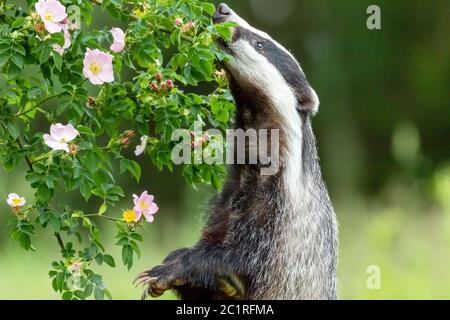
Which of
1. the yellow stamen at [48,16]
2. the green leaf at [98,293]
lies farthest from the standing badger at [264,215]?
the yellow stamen at [48,16]

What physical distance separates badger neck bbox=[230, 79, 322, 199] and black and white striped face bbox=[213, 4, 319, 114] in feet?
0.07

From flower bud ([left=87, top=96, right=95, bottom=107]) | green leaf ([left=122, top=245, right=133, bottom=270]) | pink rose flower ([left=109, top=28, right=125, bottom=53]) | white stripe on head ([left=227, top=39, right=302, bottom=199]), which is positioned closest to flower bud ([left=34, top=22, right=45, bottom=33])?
pink rose flower ([left=109, top=28, right=125, bottom=53])

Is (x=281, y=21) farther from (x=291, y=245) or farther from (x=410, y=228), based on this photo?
(x=291, y=245)

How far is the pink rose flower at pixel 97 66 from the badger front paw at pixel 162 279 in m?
0.94

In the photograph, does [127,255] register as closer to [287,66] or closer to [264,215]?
[264,215]

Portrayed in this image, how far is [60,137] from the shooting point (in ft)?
11.2

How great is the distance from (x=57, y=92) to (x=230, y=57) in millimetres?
644

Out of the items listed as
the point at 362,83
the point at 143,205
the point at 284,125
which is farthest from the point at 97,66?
the point at 362,83

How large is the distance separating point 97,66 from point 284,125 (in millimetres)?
1007

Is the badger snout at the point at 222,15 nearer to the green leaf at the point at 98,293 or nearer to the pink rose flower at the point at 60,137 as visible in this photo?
the pink rose flower at the point at 60,137

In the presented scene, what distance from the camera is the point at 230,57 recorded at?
382cm

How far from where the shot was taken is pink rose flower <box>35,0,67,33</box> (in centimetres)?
334

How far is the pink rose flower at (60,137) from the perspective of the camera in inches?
133

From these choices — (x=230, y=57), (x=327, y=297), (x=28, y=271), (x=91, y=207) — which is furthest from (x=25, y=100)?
(x=91, y=207)
